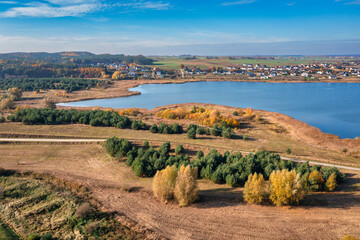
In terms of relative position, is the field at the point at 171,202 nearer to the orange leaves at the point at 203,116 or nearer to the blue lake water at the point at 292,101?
the orange leaves at the point at 203,116

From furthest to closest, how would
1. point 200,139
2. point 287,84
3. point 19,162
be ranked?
point 287,84, point 200,139, point 19,162

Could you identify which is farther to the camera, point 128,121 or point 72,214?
point 128,121

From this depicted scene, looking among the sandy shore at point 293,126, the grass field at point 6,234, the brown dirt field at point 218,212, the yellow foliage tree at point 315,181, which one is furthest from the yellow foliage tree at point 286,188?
the sandy shore at point 293,126

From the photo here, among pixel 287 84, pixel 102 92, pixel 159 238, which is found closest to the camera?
pixel 159 238

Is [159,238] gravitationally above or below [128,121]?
below

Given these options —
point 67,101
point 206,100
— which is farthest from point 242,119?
point 67,101

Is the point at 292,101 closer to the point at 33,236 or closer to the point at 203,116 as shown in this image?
the point at 203,116

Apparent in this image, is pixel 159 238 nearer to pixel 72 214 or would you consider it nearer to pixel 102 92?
pixel 72 214
